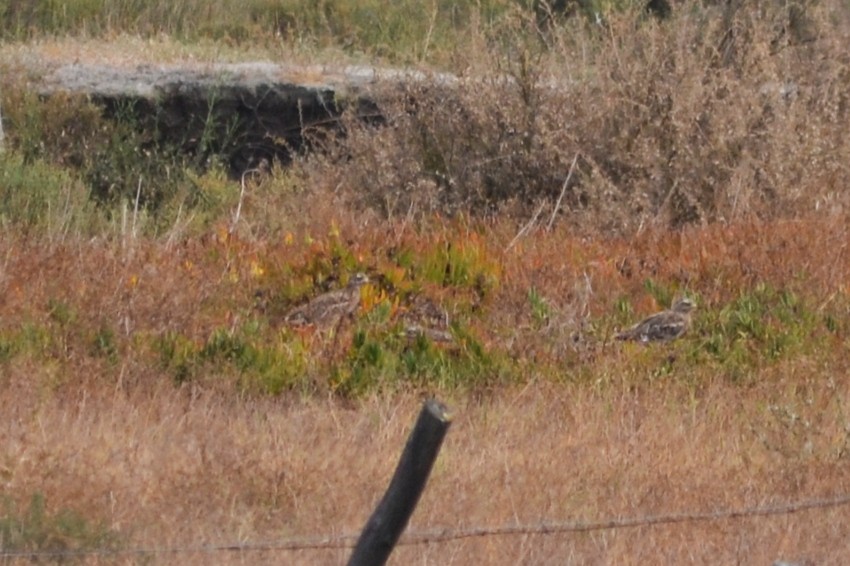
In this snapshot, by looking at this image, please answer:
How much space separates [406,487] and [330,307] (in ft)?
17.4

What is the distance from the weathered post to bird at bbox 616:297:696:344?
5.07 m

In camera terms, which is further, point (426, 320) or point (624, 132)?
point (624, 132)

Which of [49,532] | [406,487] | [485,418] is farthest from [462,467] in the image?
[406,487]

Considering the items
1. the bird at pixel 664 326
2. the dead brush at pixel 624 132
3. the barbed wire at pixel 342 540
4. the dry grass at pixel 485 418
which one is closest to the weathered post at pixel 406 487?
the barbed wire at pixel 342 540

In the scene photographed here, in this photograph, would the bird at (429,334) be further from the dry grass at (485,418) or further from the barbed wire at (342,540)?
the barbed wire at (342,540)

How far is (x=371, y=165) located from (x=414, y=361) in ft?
13.7

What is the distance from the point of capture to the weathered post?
142 inches

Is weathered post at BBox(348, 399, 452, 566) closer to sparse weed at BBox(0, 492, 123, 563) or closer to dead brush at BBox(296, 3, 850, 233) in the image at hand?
sparse weed at BBox(0, 492, 123, 563)

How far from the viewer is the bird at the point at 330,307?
888 cm

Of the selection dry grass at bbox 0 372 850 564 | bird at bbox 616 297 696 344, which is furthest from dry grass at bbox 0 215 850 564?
bird at bbox 616 297 696 344

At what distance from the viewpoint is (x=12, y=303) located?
27.4 ft

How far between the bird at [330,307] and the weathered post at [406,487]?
16.7ft

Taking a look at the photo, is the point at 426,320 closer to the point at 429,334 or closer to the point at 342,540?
the point at 429,334

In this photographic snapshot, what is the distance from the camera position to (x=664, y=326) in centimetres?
871
